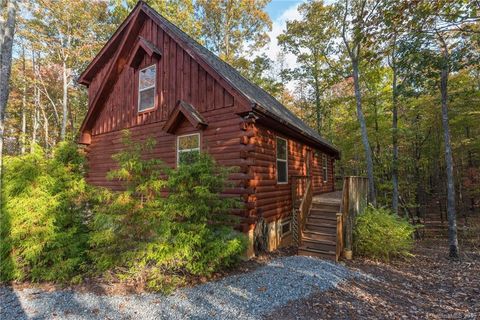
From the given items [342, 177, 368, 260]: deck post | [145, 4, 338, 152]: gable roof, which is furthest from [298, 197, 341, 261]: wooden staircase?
[145, 4, 338, 152]: gable roof

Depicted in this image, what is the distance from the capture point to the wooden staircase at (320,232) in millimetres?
6879

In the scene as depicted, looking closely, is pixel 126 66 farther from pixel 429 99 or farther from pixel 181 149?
pixel 429 99

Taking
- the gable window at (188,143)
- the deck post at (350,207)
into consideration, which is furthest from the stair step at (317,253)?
the gable window at (188,143)

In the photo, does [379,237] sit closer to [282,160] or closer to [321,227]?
[321,227]

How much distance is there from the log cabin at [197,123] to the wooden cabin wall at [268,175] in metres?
0.03

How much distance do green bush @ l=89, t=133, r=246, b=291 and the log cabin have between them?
1194 mm

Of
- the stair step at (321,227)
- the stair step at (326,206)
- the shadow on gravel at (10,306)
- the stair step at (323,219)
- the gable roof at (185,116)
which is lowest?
the shadow on gravel at (10,306)

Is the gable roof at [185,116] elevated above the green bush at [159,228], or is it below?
above

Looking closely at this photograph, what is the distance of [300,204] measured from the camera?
316 inches

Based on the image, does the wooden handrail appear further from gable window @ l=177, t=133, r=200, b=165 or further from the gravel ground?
gable window @ l=177, t=133, r=200, b=165

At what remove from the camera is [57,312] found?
3963 millimetres

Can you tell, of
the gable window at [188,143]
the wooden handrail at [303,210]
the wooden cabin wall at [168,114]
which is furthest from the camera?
the gable window at [188,143]

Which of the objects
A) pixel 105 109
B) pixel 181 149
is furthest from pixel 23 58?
pixel 181 149

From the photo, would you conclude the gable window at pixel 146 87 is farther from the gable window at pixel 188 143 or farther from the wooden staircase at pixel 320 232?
the wooden staircase at pixel 320 232
